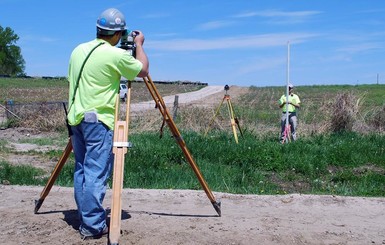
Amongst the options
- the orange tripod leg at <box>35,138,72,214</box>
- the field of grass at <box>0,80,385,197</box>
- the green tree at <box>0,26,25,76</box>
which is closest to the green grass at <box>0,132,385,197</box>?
the field of grass at <box>0,80,385,197</box>

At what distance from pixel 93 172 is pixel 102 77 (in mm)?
847

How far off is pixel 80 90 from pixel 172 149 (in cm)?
734

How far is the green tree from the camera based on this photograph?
110 meters

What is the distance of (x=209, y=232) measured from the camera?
Answer: 597 cm

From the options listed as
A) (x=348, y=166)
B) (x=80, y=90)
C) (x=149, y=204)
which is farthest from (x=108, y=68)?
(x=348, y=166)

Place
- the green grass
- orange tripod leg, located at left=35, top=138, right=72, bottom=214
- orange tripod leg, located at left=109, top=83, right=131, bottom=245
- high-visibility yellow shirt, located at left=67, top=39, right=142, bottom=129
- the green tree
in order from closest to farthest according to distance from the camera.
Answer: orange tripod leg, located at left=109, top=83, right=131, bottom=245
high-visibility yellow shirt, located at left=67, top=39, right=142, bottom=129
orange tripod leg, located at left=35, top=138, right=72, bottom=214
the green grass
the green tree

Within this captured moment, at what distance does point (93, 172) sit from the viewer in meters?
5.45

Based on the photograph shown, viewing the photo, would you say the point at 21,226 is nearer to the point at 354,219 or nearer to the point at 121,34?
the point at 121,34

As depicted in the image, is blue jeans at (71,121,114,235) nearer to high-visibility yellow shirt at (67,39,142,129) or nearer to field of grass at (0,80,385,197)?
high-visibility yellow shirt at (67,39,142,129)

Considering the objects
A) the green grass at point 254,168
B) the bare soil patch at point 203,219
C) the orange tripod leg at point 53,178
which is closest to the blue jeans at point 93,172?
the bare soil patch at point 203,219

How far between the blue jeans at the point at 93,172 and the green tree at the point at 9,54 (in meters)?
108

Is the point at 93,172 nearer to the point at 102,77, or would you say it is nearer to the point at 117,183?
the point at 117,183

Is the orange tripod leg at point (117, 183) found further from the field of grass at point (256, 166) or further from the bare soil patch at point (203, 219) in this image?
the field of grass at point (256, 166)

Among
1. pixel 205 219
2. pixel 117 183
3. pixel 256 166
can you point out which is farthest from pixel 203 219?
pixel 256 166
